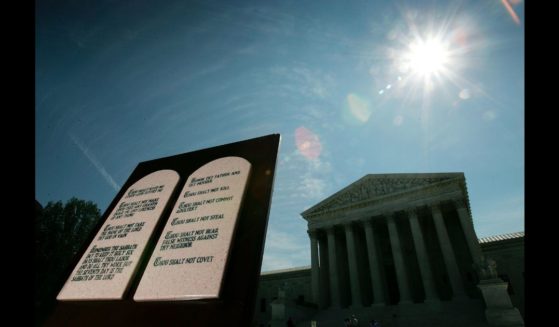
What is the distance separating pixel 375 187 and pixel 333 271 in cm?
1107

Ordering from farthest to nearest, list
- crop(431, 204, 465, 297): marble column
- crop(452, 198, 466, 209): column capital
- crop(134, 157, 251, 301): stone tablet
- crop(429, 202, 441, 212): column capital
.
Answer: crop(429, 202, 441, 212): column capital < crop(452, 198, 466, 209): column capital < crop(431, 204, 465, 297): marble column < crop(134, 157, 251, 301): stone tablet

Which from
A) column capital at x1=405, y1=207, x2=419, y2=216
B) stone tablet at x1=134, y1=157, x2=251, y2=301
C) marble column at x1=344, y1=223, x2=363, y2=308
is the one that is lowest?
stone tablet at x1=134, y1=157, x2=251, y2=301

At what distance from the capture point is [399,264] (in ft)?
97.6

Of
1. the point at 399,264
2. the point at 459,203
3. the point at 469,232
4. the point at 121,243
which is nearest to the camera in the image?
the point at 121,243

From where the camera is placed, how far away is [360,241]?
3669 cm

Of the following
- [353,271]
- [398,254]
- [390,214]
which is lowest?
[353,271]

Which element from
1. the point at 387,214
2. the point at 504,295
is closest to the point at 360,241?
the point at 387,214

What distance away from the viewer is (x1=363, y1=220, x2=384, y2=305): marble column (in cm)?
2897

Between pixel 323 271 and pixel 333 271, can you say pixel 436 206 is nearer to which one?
pixel 333 271

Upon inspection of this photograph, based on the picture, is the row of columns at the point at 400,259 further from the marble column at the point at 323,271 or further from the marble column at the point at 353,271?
the marble column at the point at 323,271

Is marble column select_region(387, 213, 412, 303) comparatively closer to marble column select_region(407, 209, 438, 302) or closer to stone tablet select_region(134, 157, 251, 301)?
marble column select_region(407, 209, 438, 302)

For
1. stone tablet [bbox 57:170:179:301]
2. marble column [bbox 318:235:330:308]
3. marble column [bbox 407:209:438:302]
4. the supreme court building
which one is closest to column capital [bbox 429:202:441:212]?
the supreme court building

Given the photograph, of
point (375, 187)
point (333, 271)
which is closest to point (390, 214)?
point (375, 187)

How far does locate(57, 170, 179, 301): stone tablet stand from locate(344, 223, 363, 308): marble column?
30063mm
